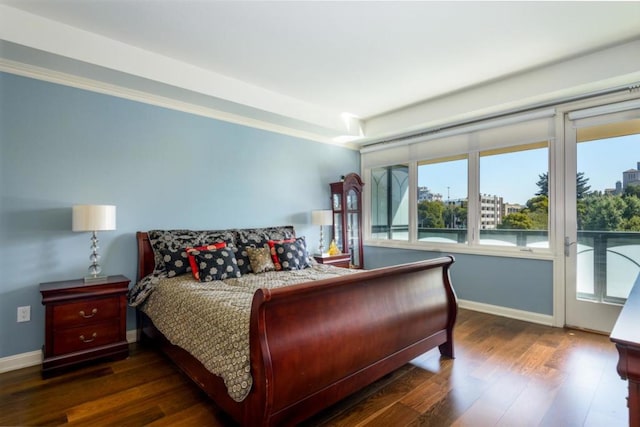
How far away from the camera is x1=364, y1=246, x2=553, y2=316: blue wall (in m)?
3.57

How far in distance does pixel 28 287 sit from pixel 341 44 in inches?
130

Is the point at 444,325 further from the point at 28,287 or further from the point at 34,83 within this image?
the point at 34,83

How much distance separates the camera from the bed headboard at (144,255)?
10.2ft

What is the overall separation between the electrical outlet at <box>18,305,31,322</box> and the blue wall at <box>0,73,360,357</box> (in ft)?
0.09

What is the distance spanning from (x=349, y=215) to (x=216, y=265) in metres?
2.58

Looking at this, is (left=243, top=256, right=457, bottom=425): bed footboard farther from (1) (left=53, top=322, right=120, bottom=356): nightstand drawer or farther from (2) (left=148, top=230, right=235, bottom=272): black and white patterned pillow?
(2) (left=148, top=230, right=235, bottom=272): black and white patterned pillow

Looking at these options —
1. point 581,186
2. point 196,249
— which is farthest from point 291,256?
point 581,186

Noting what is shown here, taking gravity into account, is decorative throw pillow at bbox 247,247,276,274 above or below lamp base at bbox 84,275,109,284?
above

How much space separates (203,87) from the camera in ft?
10.4

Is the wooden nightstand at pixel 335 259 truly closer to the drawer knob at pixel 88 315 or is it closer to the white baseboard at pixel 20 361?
the drawer knob at pixel 88 315

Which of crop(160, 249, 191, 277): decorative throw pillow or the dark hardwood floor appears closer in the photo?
the dark hardwood floor

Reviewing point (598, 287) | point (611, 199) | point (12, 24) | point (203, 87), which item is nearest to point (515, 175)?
point (611, 199)

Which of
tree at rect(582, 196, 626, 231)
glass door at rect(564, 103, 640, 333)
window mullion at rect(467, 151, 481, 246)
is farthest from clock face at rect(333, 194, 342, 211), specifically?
tree at rect(582, 196, 626, 231)

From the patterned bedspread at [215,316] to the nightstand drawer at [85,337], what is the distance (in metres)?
0.30
